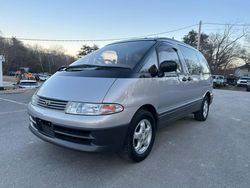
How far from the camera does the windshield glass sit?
3239 mm

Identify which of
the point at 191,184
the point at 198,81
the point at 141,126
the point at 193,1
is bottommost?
the point at 191,184

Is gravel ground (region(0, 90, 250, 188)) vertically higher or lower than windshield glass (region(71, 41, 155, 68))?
lower

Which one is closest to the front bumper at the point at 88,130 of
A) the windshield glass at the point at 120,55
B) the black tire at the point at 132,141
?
the black tire at the point at 132,141

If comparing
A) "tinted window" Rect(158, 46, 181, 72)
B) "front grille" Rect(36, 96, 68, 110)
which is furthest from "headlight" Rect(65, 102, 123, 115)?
"tinted window" Rect(158, 46, 181, 72)

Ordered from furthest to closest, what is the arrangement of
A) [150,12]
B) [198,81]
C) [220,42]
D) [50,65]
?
1. [50,65]
2. [220,42]
3. [150,12]
4. [198,81]

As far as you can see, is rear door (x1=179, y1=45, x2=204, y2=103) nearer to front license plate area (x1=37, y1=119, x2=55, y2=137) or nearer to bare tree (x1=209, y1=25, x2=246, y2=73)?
front license plate area (x1=37, y1=119, x2=55, y2=137)

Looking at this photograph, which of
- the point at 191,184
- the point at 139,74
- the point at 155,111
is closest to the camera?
the point at 191,184

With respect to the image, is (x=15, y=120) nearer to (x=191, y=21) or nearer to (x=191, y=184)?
(x=191, y=184)

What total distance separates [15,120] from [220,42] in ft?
155

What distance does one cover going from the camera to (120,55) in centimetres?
357

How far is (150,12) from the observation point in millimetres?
16344

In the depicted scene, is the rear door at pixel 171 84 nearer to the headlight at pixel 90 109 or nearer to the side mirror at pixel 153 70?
the side mirror at pixel 153 70

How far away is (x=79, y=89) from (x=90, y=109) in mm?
368

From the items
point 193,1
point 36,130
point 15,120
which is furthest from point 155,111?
point 193,1
